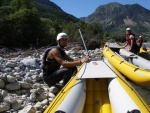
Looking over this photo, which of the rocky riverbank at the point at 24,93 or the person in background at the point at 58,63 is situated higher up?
the person in background at the point at 58,63

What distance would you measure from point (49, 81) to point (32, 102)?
71 centimetres

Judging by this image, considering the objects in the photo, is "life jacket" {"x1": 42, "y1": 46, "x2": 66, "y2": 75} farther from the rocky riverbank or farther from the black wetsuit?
the rocky riverbank

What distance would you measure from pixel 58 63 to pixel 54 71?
0.20m

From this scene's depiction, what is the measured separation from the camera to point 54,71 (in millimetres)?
5453

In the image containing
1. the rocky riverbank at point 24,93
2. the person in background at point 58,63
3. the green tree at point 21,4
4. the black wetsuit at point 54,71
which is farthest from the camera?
the green tree at point 21,4

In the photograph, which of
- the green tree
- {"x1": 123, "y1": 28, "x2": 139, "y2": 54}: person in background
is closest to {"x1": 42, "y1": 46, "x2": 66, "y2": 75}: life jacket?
{"x1": 123, "y1": 28, "x2": 139, "y2": 54}: person in background

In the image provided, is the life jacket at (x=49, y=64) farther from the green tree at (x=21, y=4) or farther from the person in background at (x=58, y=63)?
the green tree at (x=21, y=4)

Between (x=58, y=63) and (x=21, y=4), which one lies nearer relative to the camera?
(x=58, y=63)

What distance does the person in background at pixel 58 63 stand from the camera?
5.04 m

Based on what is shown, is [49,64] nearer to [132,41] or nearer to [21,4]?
[132,41]

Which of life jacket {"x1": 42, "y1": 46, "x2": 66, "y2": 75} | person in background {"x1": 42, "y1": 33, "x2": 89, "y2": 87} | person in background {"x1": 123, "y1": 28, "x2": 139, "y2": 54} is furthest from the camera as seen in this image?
person in background {"x1": 123, "y1": 28, "x2": 139, "y2": 54}

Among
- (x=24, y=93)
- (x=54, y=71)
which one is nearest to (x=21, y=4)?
(x=54, y=71)

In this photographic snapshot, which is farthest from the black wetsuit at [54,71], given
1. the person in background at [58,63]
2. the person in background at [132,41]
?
the person in background at [132,41]

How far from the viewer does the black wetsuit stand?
520cm
